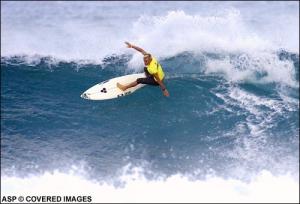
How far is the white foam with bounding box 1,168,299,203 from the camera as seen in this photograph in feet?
38.3

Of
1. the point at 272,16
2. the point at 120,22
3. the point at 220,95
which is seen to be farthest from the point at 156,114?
the point at 272,16

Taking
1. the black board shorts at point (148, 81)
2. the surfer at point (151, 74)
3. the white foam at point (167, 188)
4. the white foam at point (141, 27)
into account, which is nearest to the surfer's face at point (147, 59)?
the surfer at point (151, 74)

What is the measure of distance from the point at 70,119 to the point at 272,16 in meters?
9.78

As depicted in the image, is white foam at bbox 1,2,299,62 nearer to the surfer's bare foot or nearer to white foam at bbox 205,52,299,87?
white foam at bbox 205,52,299,87

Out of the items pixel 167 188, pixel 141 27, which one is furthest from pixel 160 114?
pixel 141 27

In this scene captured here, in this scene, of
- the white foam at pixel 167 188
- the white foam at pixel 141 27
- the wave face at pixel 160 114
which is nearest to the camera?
the white foam at pixel 167 188

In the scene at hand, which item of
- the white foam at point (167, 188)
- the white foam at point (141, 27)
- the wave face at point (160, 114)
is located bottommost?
the white foam at point (167, 188)

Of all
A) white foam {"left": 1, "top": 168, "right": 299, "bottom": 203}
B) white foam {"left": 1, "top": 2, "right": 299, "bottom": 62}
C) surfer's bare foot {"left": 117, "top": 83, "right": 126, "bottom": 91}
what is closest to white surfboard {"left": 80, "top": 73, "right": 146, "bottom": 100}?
surfer's bare foot {"left": 117, "top": 83, "right": 126, "bottom": 91}

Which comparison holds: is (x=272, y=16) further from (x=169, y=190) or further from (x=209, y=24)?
(x=169, y=190)

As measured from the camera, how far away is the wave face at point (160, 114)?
11.9 m

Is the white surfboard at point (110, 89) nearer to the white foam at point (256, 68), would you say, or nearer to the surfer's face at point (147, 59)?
the surfer's face at point (147, 59)

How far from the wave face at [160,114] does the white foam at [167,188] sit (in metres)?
0.02

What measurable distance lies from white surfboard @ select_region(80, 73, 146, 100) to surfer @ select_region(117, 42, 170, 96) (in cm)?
18

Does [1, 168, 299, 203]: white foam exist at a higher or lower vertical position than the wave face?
lower
